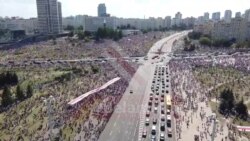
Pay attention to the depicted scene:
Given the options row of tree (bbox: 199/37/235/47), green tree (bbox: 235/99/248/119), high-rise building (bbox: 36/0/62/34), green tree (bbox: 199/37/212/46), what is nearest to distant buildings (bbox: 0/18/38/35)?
high-rise building (bbox: 36/0/62/34)

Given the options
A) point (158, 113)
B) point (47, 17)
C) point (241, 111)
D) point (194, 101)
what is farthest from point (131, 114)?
point (47, 17)

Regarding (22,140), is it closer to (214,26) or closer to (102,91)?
(102,91)

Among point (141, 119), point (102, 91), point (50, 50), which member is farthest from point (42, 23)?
point (141, 119)

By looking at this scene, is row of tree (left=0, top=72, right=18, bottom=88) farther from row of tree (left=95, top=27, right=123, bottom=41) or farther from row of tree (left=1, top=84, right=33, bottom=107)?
row of tree (left=95, top=27, right=123, bottom=41)

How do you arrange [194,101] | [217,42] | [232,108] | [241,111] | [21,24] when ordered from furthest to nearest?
[21,24], [217,42], [194,101], [232,108], [241,111]

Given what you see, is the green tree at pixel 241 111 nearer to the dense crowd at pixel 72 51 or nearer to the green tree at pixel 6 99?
the green tree at pixel 6 99

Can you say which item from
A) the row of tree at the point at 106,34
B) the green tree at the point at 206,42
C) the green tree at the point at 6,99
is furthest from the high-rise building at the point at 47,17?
the green tree at the point at 6,99

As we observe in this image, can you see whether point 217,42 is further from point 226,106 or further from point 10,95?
point 10,95

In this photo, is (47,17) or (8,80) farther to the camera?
(47,17)

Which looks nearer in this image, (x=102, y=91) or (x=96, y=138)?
(x=96, y=138)

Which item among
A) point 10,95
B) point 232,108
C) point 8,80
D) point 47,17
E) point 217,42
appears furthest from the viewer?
point 47,17

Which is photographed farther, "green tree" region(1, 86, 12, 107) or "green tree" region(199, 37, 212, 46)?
"green tree" region(199, 37, 212, 46)
